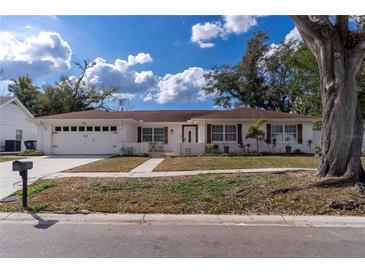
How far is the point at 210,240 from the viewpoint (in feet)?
14.0

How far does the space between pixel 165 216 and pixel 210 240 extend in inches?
59.8

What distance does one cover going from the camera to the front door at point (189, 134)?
22797mm

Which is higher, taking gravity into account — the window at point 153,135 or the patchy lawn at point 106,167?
the window at point 153,135

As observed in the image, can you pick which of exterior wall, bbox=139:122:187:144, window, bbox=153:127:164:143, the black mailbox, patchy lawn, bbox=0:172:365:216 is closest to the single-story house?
exterior wall, bbox=139:122:187:144

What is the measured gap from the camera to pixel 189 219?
5.39 metres

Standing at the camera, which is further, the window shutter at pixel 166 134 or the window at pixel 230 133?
the window shutter at pixel 166 134

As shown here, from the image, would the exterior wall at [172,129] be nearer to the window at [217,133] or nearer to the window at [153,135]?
the window at [153,135]

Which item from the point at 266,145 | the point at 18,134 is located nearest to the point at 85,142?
the point at 18,134

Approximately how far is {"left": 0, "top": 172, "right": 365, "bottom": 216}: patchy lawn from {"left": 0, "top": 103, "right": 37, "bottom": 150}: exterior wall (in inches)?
757

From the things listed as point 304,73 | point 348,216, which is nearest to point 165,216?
point 348,216

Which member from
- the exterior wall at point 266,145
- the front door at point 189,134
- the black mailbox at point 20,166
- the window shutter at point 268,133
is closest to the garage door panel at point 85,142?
the front door at point 189,134

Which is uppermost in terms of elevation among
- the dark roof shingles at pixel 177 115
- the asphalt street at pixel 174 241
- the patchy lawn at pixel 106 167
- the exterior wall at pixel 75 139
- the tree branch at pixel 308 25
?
the tree branch at pixel 308 25

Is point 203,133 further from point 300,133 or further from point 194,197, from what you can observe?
point 194,197

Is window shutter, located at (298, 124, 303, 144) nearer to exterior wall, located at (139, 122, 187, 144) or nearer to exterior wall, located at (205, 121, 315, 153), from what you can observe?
exterior wall, located at (205, 121, 315, 153)
